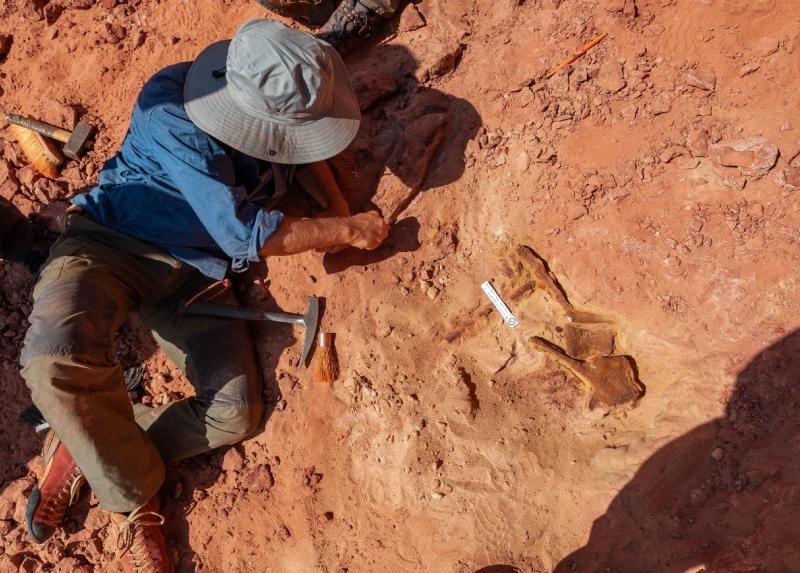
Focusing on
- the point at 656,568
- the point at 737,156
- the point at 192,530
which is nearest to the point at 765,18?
the point at 737,156

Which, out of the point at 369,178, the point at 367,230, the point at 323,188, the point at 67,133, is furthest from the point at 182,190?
the point at 67,133

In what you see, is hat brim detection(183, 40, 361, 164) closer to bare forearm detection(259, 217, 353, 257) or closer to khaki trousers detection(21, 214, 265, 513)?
bare forearm detection(259, 217, 353, 257)

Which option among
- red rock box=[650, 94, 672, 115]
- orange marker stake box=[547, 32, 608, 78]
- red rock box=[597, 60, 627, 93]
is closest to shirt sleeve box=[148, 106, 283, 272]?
orange marker stake box=[547, 32, 608, 78]

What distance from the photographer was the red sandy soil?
2.30 meters

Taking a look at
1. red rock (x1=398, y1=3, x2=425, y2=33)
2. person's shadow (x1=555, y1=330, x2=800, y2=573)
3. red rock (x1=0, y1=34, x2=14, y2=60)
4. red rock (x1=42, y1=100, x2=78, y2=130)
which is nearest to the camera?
person's shadow (x1=555, y1=330, x2=800, y2=573)

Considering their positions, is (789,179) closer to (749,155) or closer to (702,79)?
(749,155)

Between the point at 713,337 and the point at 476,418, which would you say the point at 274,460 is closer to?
the point at 476,418

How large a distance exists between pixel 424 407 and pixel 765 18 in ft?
7.97

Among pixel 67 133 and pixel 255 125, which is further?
pixel 67 133

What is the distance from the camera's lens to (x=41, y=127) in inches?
140

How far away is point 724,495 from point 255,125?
2.48 m

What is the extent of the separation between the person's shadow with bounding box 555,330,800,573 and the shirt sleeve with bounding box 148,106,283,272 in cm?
Result: 201

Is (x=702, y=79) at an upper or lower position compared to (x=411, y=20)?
lower

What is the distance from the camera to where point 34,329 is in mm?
2408
